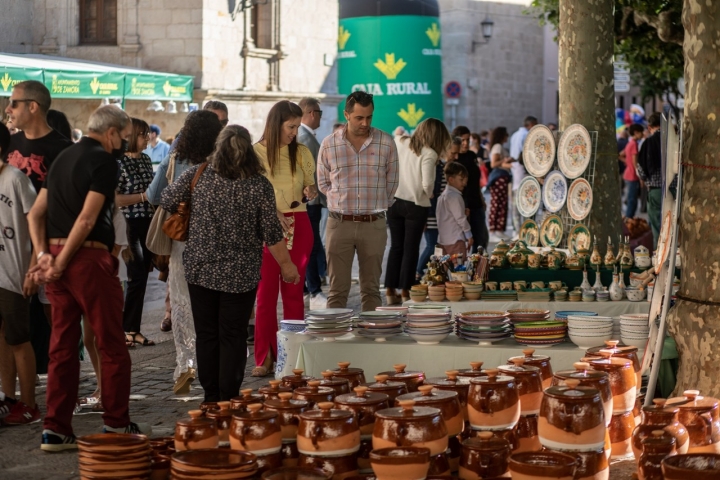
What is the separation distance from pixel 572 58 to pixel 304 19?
16107 mm

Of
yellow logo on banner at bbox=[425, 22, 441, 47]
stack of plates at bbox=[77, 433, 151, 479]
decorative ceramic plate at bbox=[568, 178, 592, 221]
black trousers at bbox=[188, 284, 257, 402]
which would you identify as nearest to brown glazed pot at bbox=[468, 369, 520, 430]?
stack of plates at bbox=[77, 433, 151, 479]

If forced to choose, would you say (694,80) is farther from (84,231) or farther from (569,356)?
(84,231)

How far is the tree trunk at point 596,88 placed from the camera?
32.9ft

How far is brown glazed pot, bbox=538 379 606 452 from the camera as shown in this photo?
12.8ft

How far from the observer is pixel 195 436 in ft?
13.2

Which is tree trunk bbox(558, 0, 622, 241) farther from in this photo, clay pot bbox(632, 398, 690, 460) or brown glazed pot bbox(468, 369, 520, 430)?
brown glazed pot bbox(468, 369, 520, 430)

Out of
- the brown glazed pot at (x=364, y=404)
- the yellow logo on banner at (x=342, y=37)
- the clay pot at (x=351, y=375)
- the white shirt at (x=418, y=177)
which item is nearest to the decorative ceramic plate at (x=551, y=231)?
the white shirt at (x=418, y=177)

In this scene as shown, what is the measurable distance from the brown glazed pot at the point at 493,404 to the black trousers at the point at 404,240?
6.16 m

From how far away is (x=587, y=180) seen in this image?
9344mm

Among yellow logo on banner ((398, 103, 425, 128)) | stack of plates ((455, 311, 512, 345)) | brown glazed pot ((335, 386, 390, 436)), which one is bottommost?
brown glazed pot ((335, 386, 390, 436))

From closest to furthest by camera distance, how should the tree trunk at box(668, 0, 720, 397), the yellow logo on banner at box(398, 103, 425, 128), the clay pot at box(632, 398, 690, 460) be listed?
the clay pot at box(632, 398, 690, 460), the tree trunk at box(668, 0, 720, 397), the yellow logo on banner at box(398, 103, 425, 128)

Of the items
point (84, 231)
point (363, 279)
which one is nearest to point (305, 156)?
point (363, 279)

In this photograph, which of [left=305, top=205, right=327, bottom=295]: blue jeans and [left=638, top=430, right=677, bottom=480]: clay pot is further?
[left=305, top=205, right=327, bottom=295]: blue jeans

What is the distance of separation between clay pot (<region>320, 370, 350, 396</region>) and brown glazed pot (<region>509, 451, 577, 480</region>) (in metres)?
1.02
